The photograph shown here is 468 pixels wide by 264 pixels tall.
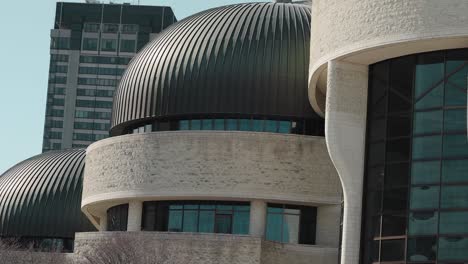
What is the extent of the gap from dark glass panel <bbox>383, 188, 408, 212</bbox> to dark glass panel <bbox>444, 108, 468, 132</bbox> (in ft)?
9.92

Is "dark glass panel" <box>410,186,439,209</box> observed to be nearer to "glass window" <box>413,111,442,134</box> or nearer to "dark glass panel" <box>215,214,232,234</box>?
"glass window" <box>413,111,442,134</box>

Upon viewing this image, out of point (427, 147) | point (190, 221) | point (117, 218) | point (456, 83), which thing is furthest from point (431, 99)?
point (117, 218)

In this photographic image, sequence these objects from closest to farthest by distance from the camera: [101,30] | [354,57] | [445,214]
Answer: [445,214], [354,57], [101,30]

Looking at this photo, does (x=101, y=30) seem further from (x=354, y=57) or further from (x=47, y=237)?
(x=354, y=57)

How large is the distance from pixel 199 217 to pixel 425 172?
13.4 metres

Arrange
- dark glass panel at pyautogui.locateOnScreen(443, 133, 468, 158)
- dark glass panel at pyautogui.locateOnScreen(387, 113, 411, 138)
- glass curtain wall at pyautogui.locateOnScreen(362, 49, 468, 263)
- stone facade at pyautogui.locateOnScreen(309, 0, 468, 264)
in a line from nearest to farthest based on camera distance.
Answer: glass curtain wall at pyautogui.locateOnScreen(362, 49, 468, 263) < dark glass panel at pyautogui.locateOnScreen(443, 133, 468, 158) < stone facade at pyautogui.locateOnScreen(309, 0, 468, 264) < dark glass panel at pyautogui.locateOnScreen(387, 113, 411, 138)

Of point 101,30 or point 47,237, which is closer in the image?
point 47,237

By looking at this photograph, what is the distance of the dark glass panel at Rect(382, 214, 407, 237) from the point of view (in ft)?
151

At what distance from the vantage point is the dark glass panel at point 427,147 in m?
45.5

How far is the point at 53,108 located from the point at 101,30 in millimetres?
15006

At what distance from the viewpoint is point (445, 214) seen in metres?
44.6

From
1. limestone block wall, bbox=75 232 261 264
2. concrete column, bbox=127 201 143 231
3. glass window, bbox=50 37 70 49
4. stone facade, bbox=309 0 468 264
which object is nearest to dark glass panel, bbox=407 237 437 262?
stone facade, bbox=309 0 468 264

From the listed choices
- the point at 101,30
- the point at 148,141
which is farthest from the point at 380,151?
the point at 101,30

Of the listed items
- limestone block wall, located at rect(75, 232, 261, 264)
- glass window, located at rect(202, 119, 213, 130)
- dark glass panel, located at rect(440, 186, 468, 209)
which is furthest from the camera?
glass window, located at rect(202, 119, 213, 130)
